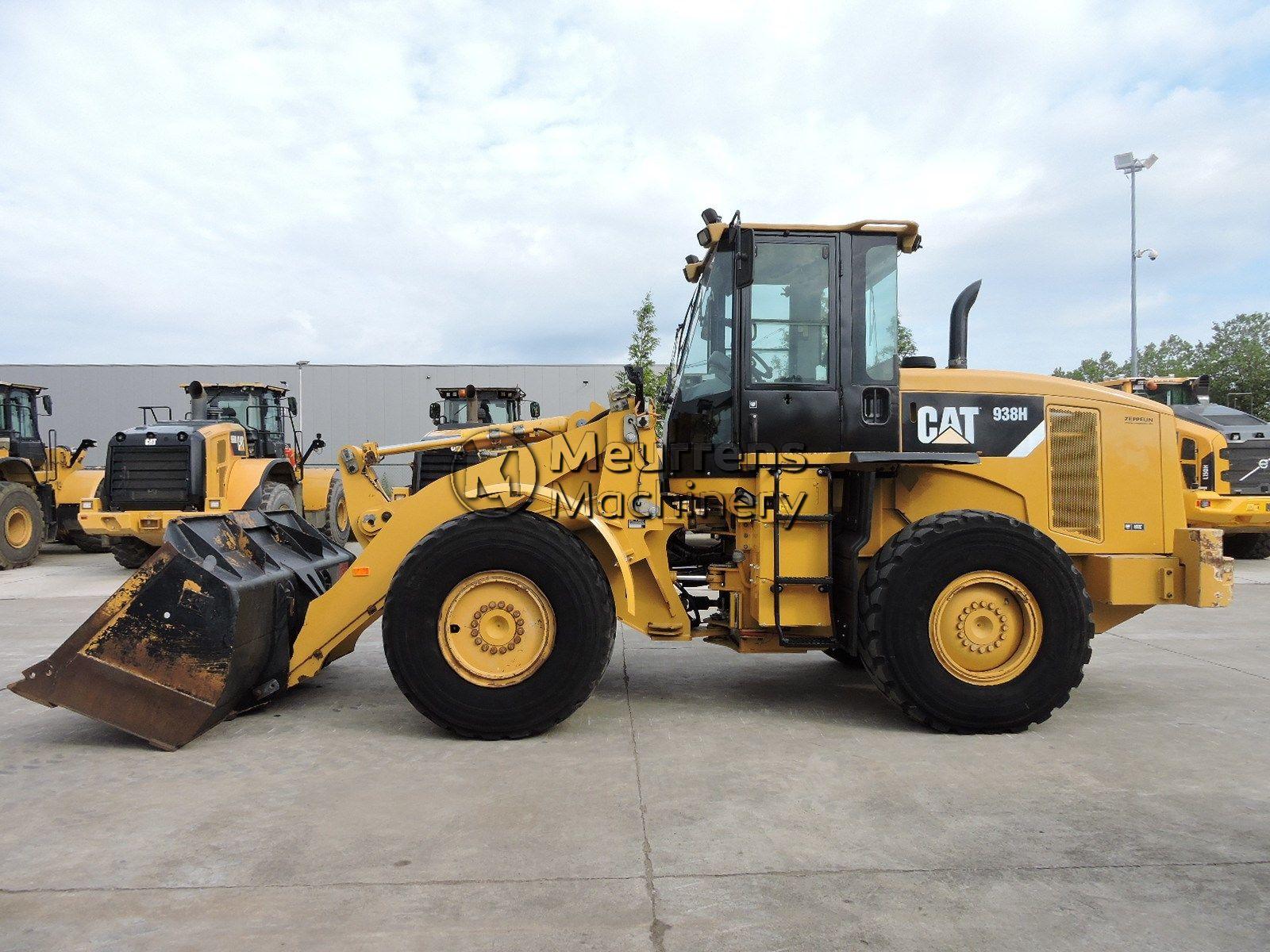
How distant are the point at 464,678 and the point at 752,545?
1746 millimetres

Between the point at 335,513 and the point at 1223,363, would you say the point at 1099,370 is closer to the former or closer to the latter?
the point at 1223,363

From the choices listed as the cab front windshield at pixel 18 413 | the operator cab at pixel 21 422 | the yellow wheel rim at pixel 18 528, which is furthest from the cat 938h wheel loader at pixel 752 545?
the cab front windshield at pixel 18 413

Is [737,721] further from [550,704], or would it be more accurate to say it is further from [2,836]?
[2,836]

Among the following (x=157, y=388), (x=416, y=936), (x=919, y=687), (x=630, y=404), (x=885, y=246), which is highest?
(x=157, y=388)

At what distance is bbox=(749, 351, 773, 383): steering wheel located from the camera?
5.12 m

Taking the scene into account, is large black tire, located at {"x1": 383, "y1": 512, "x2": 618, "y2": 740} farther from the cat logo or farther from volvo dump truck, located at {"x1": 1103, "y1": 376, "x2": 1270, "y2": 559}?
volvo dump truck, located at {"x1": 1103, "y1": 376, "x2": 1270, "y2": 559}

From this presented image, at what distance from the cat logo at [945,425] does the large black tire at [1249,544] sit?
11.3 m

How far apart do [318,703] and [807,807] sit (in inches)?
121

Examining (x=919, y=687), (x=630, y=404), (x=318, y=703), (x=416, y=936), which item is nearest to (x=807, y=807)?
(x=919, y=687)

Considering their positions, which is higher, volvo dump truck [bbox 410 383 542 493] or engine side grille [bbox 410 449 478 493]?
volvo dump truck [bbox 410 383 542 493]

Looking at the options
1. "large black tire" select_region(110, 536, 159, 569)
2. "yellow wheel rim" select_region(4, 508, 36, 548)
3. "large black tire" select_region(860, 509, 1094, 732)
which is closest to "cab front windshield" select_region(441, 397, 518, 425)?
"large black tire" select_region(110, 536, 159, 569)

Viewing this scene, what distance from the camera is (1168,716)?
5.14m

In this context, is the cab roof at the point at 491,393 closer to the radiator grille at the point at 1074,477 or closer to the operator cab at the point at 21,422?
the operator cab at the point at 21,422

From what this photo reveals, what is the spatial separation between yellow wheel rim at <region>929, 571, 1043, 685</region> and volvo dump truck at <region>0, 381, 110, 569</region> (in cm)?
1333
